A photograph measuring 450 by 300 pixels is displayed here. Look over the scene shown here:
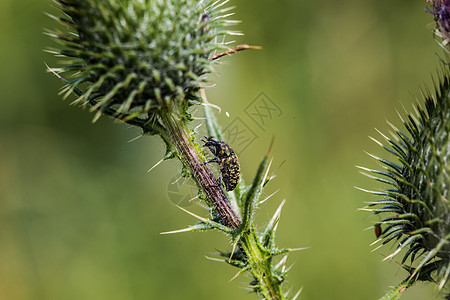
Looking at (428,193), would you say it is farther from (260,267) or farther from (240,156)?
(240,156)

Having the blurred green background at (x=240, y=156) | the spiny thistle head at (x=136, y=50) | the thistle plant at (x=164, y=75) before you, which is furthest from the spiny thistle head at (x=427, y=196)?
the blurred green background at (x=240, y=156)

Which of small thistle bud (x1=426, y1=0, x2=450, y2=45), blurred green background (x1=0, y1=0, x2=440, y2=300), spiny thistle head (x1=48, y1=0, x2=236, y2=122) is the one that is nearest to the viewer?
spiny thistle head (x1=48, y1=0, x2=236, y2=122)

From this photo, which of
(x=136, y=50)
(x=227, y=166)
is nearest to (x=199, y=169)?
(x=227, y=166)

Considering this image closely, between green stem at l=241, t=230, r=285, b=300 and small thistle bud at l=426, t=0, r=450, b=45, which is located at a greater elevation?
small thistle bud at l=426, t=0, r=450, b=45

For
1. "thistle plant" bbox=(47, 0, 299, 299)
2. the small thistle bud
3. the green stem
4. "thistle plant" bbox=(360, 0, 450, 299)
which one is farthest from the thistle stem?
the small thistle bud

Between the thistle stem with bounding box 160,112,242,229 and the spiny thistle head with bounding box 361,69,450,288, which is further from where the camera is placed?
the thistle stem with bounding box 160,112,242,229

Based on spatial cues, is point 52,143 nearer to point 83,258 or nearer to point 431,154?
point 83,258

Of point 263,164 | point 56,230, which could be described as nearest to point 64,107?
point 56,230

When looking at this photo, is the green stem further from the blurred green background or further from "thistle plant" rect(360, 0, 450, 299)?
the blurred green background
